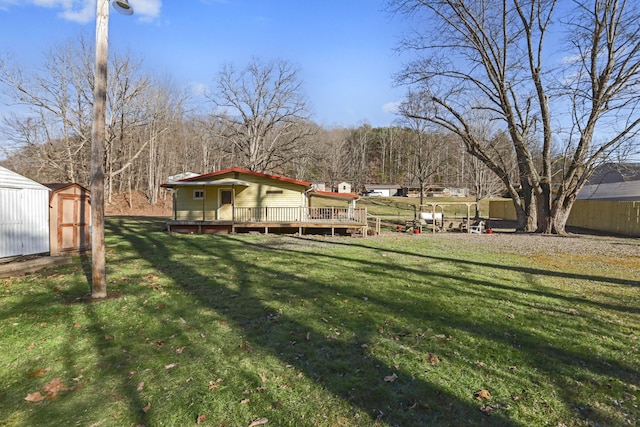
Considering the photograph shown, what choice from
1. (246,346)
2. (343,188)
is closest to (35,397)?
(246,346)

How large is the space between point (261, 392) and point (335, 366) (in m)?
0.94

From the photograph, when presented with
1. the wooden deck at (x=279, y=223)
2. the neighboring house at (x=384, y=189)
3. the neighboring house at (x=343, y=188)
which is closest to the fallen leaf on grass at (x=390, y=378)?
the wooden deck at (x=279, y=223)

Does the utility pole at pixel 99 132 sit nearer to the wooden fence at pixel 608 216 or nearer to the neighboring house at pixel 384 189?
the wooden fence at pixel 608 216

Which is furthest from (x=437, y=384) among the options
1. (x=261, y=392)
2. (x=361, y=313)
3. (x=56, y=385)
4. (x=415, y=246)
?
(x=415, y=246)

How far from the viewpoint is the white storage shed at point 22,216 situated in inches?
335

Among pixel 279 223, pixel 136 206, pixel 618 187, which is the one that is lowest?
pixel 279 223

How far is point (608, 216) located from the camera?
73.0 ft

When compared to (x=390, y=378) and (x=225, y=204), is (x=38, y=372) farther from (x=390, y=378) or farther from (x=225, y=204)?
(x=225, y=204)

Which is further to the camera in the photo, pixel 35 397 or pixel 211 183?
pixel 211 183

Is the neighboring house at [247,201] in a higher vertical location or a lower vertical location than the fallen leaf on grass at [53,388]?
higher

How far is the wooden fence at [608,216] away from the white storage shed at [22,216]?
2834cm

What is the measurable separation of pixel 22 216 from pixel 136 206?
31182mm

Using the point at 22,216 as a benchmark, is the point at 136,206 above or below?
above

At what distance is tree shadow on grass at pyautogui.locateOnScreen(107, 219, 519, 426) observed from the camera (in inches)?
122
